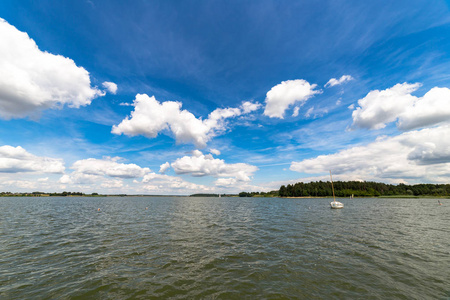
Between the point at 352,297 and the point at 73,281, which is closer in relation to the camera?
the point at 352,297

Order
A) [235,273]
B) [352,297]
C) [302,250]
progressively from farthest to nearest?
[302,250] → [235,273] → [352,297]

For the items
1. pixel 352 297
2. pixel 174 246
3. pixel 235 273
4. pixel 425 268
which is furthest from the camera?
pixel 174 246

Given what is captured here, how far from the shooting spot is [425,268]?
1541 centimetres

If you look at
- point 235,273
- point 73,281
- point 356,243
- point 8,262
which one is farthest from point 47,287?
point 356,243

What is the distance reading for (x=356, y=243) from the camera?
22953 mm

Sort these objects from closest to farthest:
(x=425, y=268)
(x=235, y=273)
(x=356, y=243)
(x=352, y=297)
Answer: (x=352, y=297) < (x=235, y=273) < (x=425, y=268) < (x=356, y=243)

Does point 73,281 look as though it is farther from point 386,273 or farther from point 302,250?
point 386,273

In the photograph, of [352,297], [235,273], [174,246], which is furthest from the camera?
[174,246]

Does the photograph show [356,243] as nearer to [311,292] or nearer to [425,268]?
[425,268]

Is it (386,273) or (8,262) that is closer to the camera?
(386,273)

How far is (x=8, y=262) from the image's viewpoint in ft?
53.0

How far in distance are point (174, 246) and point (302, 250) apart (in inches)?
584

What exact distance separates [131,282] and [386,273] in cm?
1964

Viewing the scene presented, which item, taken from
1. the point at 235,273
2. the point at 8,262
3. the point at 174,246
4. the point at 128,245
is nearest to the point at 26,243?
the point at 8,262
